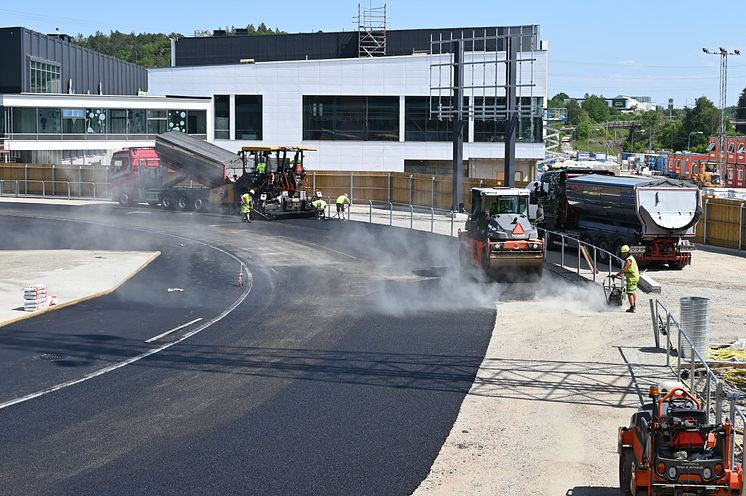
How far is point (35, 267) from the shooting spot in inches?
1332

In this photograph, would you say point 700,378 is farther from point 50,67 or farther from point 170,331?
point 50,67

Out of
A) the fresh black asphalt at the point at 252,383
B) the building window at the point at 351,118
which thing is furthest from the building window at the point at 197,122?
the fresh black asphalt at the point at 252,383

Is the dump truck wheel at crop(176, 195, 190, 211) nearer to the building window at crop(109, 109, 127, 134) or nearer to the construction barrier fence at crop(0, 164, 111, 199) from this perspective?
the construction barrier fence at crop(0, 164, 111, 199)

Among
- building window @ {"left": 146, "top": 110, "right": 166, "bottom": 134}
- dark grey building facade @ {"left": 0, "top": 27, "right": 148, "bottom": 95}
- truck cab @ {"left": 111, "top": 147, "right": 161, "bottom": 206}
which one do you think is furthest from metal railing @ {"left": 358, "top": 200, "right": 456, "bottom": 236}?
dark grey building facade @ {"left": 0, "top": 27, "right": 148, "bottom": 95}

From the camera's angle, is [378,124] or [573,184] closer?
[573,184]

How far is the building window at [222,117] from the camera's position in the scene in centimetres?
7338

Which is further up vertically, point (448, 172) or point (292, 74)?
point (292, 74)

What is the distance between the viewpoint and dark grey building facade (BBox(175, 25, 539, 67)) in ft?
285

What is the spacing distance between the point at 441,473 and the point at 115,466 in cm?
432

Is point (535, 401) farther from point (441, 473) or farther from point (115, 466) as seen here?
point (115, 466)

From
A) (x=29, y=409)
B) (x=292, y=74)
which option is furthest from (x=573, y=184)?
(x=292, y=74)

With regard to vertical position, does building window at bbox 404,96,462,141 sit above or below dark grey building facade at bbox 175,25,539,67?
below

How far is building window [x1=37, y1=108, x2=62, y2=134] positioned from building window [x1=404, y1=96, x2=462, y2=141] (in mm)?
25076

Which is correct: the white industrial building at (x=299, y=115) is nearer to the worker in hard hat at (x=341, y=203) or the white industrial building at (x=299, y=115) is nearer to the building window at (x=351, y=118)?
the building window at (x=351, y=118)
